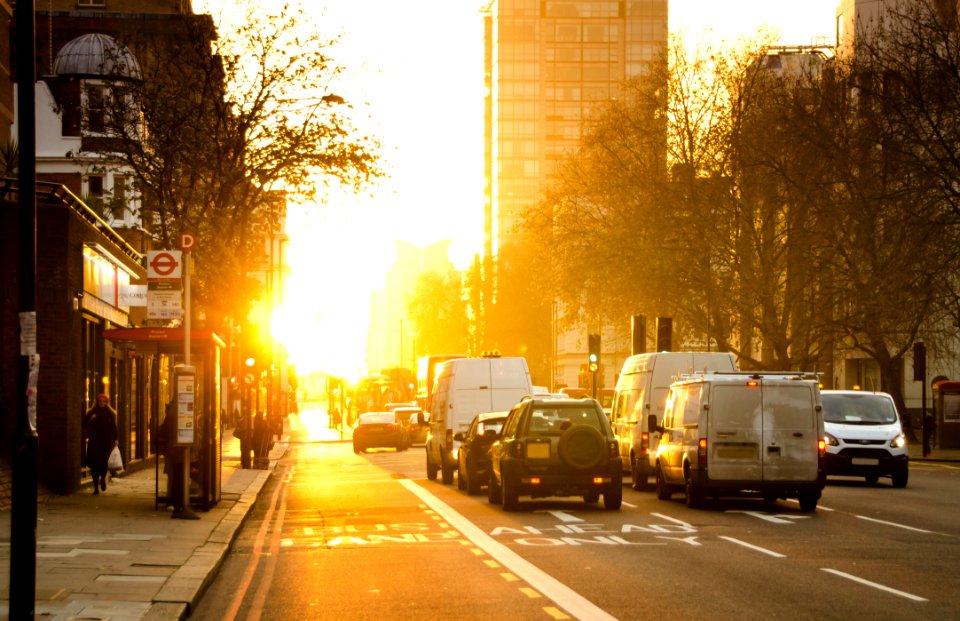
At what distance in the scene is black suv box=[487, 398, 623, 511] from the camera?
2430 centimetres

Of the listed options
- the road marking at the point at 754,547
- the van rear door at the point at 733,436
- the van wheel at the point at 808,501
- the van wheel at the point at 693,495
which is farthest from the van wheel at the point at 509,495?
the road marking at the point at 754,547

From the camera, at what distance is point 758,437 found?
24.2 meters

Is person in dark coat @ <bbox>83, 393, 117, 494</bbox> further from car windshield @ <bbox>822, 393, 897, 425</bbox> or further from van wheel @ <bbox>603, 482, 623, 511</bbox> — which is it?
car windshield @ <bbox>822, 393, 897, 425</bbox>

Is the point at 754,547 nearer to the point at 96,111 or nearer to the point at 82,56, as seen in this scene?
the point at 96,111

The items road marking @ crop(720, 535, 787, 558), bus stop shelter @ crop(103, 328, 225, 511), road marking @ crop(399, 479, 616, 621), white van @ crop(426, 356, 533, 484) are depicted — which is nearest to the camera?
road marking @ crop(399, 479, 616, 621)

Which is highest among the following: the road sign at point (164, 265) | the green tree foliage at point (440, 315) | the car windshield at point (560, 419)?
the green tree foliage at point (440, 315)

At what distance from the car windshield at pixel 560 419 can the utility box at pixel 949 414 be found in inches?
1288

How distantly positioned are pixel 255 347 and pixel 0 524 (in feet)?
90.7

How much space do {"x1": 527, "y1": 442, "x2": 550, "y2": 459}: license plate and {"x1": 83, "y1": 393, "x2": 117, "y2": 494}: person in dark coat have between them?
7791 millimetres

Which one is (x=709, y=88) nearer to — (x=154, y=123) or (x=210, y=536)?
(x=154, y=123)

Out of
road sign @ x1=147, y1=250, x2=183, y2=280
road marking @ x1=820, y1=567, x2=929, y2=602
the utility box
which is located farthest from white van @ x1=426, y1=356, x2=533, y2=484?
the utility box

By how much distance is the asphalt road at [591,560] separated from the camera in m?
12.9

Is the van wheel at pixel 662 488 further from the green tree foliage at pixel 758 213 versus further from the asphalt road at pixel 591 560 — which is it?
the green tree foliage at pixel 758 213

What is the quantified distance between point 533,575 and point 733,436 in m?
9.63
